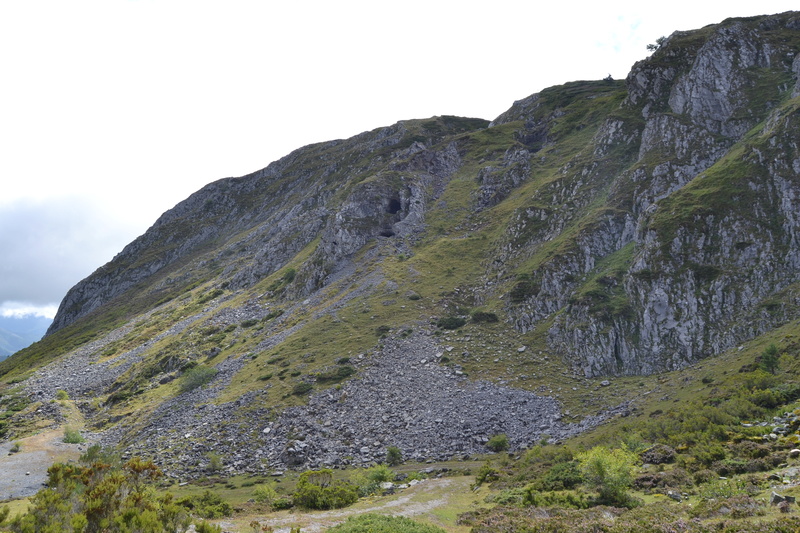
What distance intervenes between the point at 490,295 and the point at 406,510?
50.4 meters

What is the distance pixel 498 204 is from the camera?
103 m

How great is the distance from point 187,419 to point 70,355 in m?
71.9

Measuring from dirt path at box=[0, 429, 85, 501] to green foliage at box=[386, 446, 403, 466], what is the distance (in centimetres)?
3018

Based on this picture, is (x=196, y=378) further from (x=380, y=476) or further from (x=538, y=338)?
(x=538, y=338)

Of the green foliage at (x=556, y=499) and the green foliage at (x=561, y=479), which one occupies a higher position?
the green foliage at (x=556, y=499)

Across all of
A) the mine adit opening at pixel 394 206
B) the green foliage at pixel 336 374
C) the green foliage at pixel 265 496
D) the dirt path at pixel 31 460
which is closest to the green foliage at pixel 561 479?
the green foliage at pixel 265 496

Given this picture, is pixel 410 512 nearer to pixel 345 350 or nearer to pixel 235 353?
pixel 345 350

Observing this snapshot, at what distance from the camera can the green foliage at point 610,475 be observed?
2311 cm

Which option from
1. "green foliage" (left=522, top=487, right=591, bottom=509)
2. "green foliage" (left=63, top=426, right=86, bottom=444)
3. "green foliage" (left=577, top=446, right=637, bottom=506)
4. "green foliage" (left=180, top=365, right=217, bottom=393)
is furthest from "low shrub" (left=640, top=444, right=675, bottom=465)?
"green foliage" (left=63, top=426, right=86, bottom=444)

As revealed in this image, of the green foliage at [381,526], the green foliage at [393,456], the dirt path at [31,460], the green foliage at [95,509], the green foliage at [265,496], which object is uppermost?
the green foliage at [95,509]

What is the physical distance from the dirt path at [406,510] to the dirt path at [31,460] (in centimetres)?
2788

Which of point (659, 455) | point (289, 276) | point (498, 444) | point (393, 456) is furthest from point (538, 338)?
point (289, 276)

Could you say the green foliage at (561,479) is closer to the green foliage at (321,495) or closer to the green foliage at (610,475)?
the green foliage at (610,475)

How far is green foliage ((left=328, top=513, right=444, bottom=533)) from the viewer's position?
19.0 m
